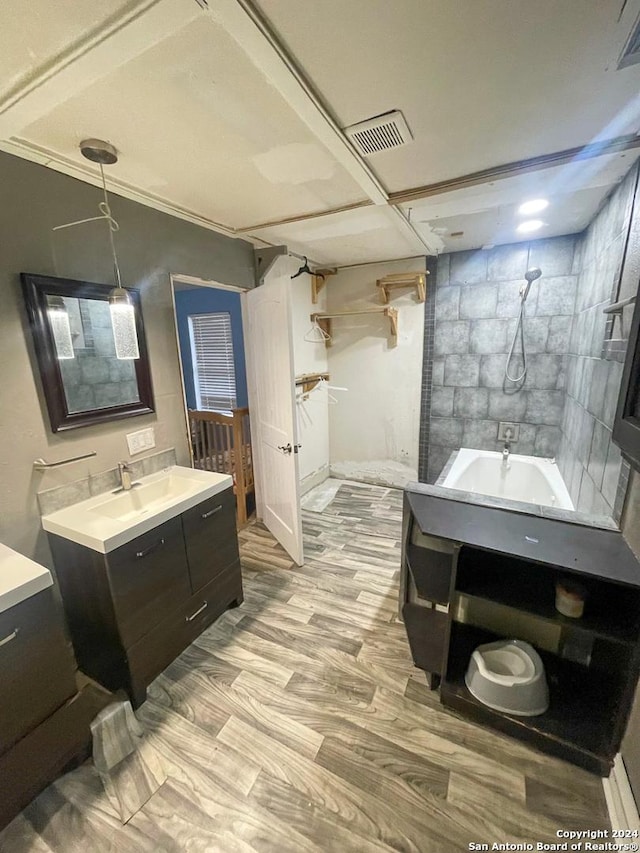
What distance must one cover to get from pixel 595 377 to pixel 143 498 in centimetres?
253

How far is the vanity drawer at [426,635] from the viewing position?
4.92 ft

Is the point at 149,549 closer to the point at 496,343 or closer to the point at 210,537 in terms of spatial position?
the point at 210,537

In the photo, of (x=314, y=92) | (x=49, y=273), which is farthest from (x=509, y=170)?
(x=49, y=273)

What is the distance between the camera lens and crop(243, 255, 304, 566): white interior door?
7.30 ft

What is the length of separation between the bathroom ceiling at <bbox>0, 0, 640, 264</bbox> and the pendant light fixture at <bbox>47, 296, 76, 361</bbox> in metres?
0.55

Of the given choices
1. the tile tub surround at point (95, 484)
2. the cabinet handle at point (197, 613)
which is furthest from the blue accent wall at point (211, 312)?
the cabinet handle at point (197, 613)

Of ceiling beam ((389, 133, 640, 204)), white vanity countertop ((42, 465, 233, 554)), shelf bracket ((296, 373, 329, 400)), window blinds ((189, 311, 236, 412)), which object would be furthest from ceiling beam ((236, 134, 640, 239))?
window blinds ((189, 311, 236, 412))

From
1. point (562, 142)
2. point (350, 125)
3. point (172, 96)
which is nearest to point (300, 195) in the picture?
point (350, 125)

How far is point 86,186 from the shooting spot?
1.54m

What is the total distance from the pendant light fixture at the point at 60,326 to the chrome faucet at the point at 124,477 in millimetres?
584

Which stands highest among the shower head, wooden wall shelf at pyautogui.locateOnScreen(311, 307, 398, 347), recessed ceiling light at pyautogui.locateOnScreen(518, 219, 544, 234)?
recessed ceiling light at pyautogui.locateOnScreen(518, 219, 544, 234)

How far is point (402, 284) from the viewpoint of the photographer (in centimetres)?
312

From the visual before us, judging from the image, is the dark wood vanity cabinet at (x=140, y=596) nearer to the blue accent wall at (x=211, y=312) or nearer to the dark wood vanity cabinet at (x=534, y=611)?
the dark wood vanity cabinet at (x=534, y=611)

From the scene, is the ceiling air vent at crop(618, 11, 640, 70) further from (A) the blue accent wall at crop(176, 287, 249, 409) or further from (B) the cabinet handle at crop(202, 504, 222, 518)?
(A) the blue accent wall at crop(176, 287, 249, 409)
